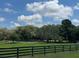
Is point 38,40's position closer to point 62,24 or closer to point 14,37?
point 14,37

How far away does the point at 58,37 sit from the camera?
124ft

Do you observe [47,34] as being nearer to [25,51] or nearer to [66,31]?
[66,31]

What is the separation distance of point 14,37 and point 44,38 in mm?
4556

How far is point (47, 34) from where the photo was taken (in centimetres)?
3931

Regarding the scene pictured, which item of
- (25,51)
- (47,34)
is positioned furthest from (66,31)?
(25,51)

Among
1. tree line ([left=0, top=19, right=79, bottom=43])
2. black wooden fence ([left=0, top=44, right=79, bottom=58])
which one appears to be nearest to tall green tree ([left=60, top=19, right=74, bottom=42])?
tree line ([left=0, top=19, right=79, bottom=43])

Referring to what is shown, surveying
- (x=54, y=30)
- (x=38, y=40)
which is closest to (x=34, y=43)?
(x=38, y=40)

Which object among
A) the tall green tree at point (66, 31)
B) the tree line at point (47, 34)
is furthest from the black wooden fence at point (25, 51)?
the tall green tree at point (66, 31)

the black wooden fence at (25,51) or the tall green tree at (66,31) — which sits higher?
the tall green tree at (66,31)

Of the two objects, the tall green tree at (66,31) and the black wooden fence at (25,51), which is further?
the tall green tree at (66,31)

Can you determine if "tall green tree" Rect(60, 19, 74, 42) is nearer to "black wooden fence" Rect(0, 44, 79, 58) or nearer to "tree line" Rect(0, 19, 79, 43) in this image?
"tree line" Rect(0, 19, 79, 43)

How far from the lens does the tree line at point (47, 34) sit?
35763 millimetres

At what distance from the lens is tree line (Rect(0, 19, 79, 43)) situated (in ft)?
117

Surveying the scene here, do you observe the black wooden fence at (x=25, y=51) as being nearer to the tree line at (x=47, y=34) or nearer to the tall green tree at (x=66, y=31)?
the tree line at (x=47, y=34)
